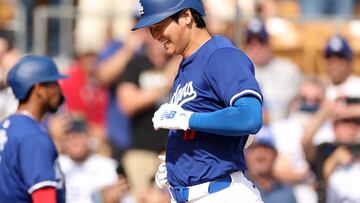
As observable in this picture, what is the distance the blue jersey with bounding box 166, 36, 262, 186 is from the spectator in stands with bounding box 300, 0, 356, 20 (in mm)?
7001

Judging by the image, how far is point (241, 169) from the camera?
525 cm

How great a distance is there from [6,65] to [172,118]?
5853 millimetres

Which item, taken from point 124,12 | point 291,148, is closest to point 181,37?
point 291,148

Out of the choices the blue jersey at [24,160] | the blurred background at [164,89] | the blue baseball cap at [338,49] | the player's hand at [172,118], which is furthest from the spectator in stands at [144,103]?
the player's hand at [172,118]

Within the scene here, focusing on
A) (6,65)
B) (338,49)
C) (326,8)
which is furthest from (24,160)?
(326,8)

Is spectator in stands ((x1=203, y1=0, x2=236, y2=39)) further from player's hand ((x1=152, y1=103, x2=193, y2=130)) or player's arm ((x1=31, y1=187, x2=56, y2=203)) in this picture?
player's hand ((x1=152, y1=103, x2=193, y2=130))

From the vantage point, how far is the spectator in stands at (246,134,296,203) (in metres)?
8.42

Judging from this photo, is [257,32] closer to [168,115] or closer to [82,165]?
[82,165]

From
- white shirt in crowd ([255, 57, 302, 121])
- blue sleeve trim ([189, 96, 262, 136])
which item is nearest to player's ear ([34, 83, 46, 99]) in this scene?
blue sleeve trim ([189, 96, 262, 136])

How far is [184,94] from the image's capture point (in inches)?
208

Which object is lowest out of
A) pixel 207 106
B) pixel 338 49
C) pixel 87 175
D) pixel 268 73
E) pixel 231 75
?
pixel 87 175

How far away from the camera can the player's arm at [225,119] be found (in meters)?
4.92

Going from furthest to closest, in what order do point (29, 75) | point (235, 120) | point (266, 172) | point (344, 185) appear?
point (266, 172), point (344, 185), point (29, 75), point (235, 120)

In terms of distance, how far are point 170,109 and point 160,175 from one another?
57 cm
